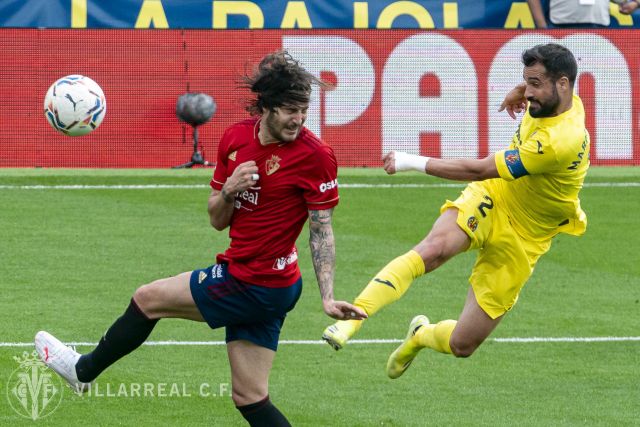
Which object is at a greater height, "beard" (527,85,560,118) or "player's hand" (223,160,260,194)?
"beard" (527,85,560,118)

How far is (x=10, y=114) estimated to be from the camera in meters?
18.5

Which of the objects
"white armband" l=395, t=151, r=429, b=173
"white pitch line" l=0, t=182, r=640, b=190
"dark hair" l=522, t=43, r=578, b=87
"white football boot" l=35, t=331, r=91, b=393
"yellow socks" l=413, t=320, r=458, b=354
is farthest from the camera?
"white pitch line" l=0, t=182, r=640, b=190

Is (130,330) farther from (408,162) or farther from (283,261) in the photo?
(408,162)

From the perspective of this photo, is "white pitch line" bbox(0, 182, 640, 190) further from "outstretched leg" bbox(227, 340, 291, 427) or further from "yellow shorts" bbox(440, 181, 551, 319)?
"outstretched leg" bbox(227, 340, 291, 427)

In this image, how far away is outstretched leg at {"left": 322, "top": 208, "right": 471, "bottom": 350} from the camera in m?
8.50

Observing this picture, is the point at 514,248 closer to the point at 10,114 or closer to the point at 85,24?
the point at 10,114

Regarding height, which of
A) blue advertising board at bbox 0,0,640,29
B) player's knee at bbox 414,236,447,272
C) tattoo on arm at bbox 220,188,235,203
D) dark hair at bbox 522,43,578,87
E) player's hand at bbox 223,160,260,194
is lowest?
player's knee at bbox 414,236,447,272

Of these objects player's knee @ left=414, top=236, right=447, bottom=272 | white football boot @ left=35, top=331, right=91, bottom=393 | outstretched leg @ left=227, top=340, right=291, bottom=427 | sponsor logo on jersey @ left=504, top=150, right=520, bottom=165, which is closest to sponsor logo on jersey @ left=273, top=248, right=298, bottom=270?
outstretched leg @ left=227, top=340, right=291, bottom=427

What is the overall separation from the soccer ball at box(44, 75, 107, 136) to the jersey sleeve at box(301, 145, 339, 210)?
7287 millimetres

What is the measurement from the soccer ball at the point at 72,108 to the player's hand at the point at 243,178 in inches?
286

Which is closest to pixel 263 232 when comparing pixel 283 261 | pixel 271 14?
pixel 283 261

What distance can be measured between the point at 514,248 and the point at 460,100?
414 inches

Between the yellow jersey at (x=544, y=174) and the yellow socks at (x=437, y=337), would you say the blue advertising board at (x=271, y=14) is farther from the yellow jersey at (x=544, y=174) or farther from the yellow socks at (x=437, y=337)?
the yellow jersey at (x=544, y=174)

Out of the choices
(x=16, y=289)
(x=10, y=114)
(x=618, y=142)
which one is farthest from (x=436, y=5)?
(x=16, y=289)
